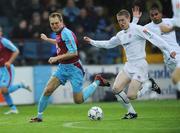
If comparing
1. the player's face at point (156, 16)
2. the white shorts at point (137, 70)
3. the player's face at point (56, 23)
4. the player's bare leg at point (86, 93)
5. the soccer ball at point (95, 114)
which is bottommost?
the soccer ball at point (95, 114)

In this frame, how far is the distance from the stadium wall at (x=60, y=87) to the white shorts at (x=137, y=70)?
7631mm

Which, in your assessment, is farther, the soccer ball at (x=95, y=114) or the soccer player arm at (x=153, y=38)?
the soccer player arm at (x=153, y=38)

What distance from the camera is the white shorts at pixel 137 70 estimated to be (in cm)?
1519

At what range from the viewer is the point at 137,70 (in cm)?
1520

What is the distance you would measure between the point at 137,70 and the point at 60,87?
8249mm

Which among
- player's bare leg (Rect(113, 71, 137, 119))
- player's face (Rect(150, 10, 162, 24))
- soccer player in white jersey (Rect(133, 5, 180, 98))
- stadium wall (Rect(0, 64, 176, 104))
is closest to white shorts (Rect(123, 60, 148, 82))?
player's bare leg (Rect(113, 71, 137, 119))

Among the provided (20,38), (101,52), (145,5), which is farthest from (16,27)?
(145,5)

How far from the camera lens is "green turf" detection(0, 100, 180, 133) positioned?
504 inches

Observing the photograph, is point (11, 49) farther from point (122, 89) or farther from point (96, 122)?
point (96, 122)

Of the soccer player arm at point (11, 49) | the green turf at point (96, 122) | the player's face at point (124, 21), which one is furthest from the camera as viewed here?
the soccer player arm at point (11, 49)

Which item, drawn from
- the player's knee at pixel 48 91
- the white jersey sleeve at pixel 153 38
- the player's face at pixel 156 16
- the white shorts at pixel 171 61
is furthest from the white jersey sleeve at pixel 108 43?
the white shorts at pixel 171 61

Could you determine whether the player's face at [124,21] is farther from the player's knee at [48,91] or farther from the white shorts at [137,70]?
the player's knee at [48,91]

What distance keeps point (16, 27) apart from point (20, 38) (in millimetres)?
457

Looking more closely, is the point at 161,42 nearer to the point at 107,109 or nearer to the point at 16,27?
the point at 107,109
